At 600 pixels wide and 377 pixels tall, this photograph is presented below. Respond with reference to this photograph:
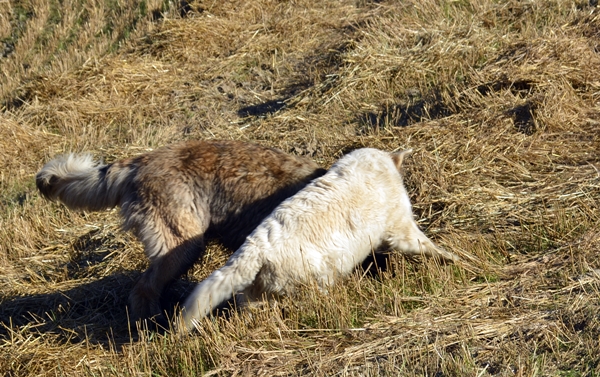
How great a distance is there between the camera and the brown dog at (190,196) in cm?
638

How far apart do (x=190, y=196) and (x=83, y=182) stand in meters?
1.03

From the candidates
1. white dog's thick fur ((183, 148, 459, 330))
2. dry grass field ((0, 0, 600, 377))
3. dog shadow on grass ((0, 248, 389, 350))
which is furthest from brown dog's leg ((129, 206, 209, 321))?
white dog's thick fur ((183, 148, 459, 330))

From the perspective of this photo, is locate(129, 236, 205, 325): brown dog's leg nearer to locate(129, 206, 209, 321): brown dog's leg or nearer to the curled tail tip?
locate(129, 206, 209, 321): brown dog's leg

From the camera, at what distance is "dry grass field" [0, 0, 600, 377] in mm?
5285

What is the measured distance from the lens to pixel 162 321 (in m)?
6.52

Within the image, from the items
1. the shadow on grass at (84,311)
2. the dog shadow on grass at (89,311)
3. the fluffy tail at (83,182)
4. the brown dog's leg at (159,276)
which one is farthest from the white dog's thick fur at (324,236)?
the fluffy tail at (83,182)

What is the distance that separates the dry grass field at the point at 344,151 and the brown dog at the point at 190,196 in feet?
1.85

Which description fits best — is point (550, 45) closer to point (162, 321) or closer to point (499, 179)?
point (499, 179)

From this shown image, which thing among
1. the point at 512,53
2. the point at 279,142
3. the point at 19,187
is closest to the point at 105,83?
the point at 19,187

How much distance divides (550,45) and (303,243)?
5.09m

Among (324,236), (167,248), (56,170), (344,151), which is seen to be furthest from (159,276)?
(344,151)

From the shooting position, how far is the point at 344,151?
29.0ft

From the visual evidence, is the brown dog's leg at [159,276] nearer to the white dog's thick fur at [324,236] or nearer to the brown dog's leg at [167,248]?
the brown dog's leg at [167,248]

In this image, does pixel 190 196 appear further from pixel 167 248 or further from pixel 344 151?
pixel 344 151
